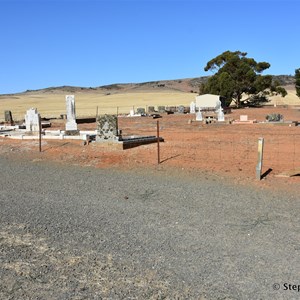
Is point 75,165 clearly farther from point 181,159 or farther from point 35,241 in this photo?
point 35,241

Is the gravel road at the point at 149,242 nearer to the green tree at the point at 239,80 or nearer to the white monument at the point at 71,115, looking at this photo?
the white monument at the point at 71,115

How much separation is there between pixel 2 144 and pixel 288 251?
1442 centimetres

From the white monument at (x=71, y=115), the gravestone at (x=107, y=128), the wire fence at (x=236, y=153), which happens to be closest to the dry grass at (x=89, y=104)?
the white monument at (x=71, y=115)

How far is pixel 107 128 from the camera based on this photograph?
601 inches

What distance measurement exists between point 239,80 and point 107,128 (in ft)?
170

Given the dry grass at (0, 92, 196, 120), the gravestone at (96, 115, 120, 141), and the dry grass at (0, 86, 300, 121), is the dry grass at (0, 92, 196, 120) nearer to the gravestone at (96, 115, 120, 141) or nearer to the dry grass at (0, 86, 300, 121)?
the dry grass at (0, 86, 300, 121)

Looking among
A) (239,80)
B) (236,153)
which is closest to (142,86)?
(239,80)

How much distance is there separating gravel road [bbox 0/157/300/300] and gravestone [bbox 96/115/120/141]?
6.17m

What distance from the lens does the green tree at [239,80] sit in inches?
2434

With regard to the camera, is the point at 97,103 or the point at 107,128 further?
the point at 97,103

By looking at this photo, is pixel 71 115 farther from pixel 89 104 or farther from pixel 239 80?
pixel 89 104

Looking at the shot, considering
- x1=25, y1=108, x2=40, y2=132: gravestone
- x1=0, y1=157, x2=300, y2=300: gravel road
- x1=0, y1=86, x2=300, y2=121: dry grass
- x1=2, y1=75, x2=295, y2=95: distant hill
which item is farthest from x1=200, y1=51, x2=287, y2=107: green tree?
x1=2, y1=75, x2=295, y2=95: distant hill

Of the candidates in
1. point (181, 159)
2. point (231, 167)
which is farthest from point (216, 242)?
point (181, 159)

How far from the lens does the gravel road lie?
4.24 metres
